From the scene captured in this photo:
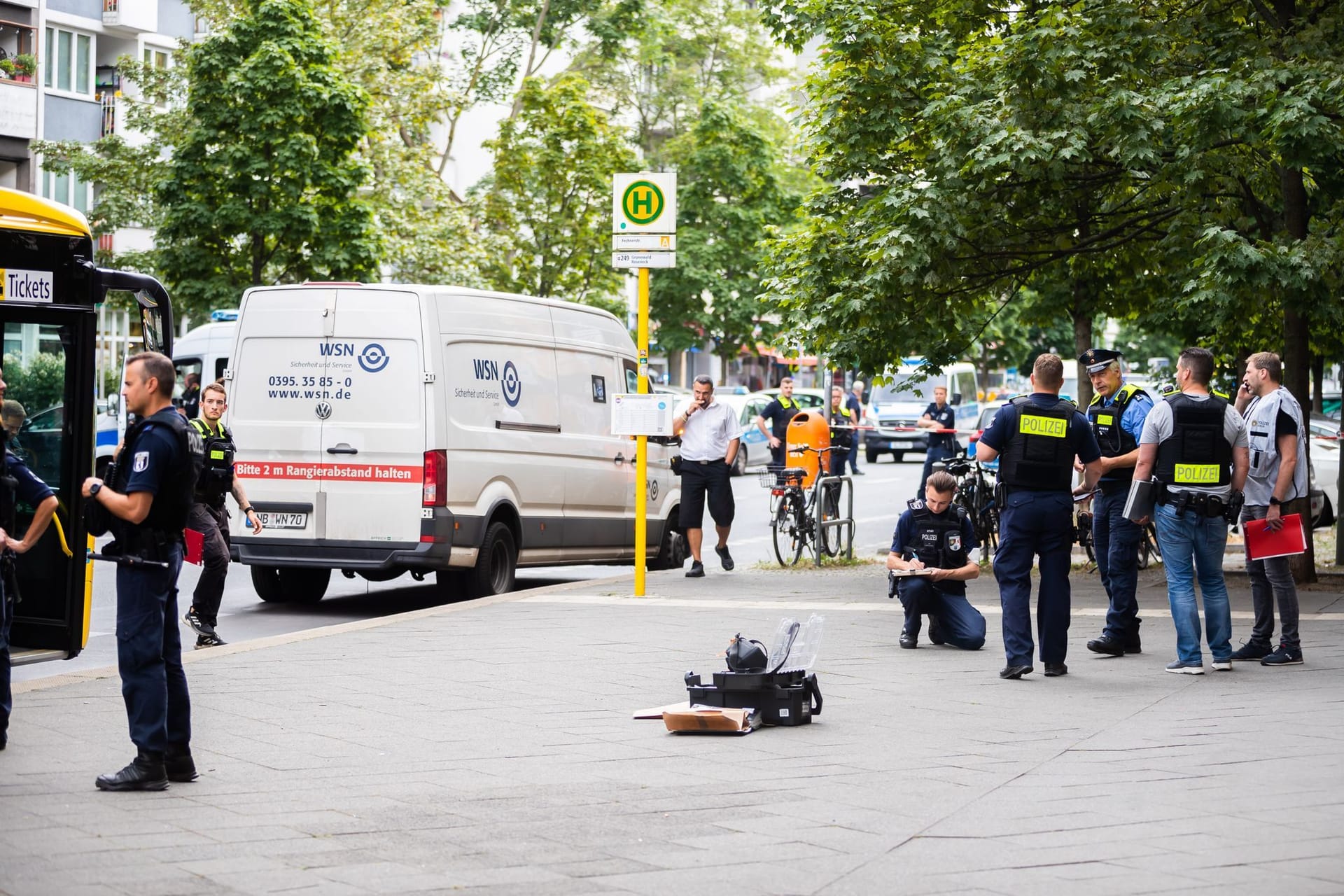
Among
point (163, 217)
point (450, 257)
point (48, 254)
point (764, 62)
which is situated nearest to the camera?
point (48, 254)

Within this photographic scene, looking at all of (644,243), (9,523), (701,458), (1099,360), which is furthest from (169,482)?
(701,458)

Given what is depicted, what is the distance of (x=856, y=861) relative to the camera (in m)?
5.61

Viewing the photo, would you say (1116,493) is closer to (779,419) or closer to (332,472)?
(332,472)

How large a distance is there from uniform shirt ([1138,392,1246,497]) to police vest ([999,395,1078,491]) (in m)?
0.49

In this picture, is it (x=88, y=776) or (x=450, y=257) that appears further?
(x=450, y=257)

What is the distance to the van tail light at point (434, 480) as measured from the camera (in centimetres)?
1333

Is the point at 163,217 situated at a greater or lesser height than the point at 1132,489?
greater

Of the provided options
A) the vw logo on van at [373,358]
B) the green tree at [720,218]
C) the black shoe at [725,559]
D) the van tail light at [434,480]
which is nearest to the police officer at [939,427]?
the black shoe at [725,559]

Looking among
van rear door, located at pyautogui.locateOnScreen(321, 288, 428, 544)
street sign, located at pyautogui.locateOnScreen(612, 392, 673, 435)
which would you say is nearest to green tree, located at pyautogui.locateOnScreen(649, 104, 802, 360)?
street sign, located at pyautogui.locateOnScreen(612, 392, 673, 435)

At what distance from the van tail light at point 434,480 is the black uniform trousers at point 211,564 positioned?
195 cm

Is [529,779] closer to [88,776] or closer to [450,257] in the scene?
[88,776]

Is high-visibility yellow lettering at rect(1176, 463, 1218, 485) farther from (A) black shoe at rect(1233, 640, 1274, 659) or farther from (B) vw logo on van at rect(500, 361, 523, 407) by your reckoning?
(B) vw logo on van at rect(500, 361, 523, 407)

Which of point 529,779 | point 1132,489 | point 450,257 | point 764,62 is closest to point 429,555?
point 1132,489

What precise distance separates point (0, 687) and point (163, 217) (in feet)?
71.5
